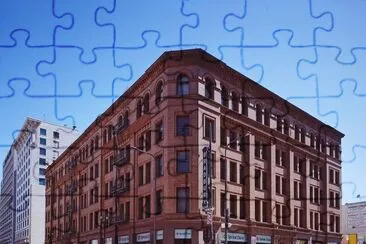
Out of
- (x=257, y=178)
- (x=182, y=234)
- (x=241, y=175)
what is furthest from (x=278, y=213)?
(x=182, y=234)

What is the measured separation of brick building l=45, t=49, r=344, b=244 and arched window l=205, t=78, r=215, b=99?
79 mm

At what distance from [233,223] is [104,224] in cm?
1503

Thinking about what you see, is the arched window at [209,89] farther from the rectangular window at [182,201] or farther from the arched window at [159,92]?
the rectangular window at [182,201]

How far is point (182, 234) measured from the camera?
124 feet

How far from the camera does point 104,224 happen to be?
5044 centimetres

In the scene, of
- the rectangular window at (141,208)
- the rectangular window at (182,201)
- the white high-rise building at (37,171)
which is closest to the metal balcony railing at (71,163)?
the rectangular window at (141,208)

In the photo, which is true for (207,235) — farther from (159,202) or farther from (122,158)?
(122,158)

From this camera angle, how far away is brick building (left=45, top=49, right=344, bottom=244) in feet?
125

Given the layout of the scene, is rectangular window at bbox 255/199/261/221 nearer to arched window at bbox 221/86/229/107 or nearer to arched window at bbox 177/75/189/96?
arched window at bbox 221/86/229/107

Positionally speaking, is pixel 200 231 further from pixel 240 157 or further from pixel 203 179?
pixel 240 157

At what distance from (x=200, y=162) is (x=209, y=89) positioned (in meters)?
5.92

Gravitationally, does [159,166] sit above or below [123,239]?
above

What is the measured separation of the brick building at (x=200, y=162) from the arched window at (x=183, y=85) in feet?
0.32

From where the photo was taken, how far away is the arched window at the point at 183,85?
38562 millimetres
